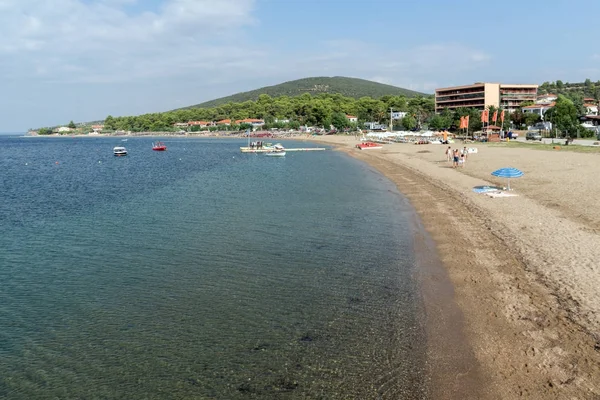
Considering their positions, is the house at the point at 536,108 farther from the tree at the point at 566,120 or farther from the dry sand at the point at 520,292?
the dry sand at the point at 520,292

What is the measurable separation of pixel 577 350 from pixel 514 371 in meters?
1.55

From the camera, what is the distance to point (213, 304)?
515 inches

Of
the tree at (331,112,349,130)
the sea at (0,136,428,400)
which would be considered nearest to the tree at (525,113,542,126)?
the tree at (331,112,349,130)

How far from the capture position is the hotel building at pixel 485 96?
136m

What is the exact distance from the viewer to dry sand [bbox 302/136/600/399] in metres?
8.94

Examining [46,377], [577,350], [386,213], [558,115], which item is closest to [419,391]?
[577,350]

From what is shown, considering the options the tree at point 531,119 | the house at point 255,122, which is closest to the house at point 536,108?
the tree at point 531,119

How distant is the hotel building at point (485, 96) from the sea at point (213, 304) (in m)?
122

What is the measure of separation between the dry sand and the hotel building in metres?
118

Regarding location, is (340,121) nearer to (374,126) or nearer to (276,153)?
(374,126)

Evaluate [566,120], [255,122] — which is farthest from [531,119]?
[255,122]

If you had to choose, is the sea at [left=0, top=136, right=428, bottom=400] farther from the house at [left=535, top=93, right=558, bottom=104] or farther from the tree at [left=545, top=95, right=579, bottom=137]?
the house at [left=535, top=93, right=558, bottom=104]

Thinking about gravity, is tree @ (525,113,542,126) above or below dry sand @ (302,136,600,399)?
above

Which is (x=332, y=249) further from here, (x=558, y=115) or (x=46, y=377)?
(x=558, y=115)
